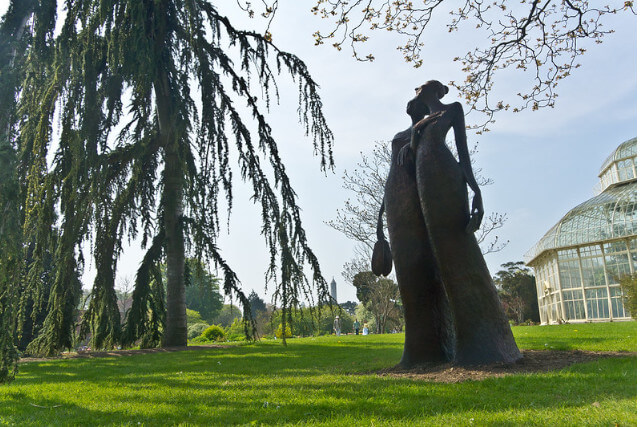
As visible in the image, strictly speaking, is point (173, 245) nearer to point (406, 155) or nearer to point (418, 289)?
point (406, 155)

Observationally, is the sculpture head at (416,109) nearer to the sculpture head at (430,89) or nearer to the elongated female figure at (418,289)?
the sculpture head at (430,89)

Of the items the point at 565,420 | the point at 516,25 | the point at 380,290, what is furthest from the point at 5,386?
the point at 380,290

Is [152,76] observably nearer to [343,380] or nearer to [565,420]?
[343,380]

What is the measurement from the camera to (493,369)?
543 cm

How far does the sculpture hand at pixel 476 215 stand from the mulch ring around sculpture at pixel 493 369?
5.36 feet

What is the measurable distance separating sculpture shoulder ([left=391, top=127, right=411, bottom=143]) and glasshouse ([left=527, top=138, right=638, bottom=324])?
28.9m

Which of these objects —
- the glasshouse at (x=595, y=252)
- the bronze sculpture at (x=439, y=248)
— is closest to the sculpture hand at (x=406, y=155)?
the bronze sculpture at (x=439, y=248)

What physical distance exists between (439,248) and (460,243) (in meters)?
0.27

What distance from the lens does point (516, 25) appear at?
8266 mm

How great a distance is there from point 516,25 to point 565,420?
23.5ft

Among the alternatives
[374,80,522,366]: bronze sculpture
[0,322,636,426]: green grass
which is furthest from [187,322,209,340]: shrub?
[374,80,522,366]: bronze sculpture

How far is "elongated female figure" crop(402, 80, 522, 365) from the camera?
5.74 metres

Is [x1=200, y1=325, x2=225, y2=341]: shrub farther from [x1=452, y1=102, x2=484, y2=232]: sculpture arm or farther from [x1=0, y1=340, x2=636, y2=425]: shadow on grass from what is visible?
[x1=452, y1=102, x2=484, y2=232]: sculpture arm

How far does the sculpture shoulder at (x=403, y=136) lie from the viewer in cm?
716
